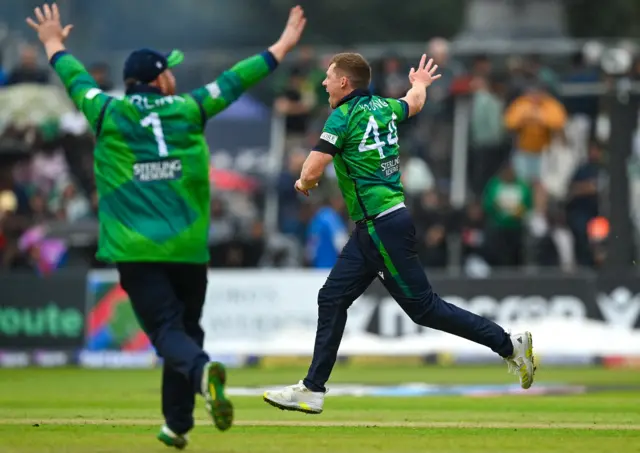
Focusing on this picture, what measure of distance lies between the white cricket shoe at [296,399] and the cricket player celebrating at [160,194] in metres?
1.26

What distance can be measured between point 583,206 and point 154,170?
Answer: 44.8 ft

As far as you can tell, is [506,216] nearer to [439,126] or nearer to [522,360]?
[439,126]

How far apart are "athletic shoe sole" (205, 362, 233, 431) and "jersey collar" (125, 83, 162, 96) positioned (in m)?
1.85

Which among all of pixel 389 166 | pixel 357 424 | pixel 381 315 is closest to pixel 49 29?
pixel 389 166

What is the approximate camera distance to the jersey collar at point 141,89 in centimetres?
918

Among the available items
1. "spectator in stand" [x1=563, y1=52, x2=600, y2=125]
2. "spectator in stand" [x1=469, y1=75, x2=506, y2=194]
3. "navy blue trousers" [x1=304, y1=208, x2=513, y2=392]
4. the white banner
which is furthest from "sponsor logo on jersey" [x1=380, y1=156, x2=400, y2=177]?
"spectator in stand" [x1=563, y1=52, x2=600, y2=125]

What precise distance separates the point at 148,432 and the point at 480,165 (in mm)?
13801

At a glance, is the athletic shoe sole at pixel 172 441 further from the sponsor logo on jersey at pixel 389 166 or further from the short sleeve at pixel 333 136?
the sponsor logo on jersey at pixel 389 166

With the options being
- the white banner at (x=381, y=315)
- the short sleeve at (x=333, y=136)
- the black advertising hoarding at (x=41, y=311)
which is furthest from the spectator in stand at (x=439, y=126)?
the short sleeve at (x=333, y=136)

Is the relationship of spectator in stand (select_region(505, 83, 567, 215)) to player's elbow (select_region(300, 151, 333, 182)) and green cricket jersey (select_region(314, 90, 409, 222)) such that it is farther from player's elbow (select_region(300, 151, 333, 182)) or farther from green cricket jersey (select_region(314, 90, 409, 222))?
player's elbow (select_region(300, 151, 333, 182))

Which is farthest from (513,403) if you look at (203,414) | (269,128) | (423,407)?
(269,128)

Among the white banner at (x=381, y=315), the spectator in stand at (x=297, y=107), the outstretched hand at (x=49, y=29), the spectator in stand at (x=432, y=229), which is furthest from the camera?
the spectator in stand at (x=297, y=107)

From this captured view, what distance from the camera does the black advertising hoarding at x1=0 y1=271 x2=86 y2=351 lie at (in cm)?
2147

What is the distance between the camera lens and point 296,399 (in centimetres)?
1044
